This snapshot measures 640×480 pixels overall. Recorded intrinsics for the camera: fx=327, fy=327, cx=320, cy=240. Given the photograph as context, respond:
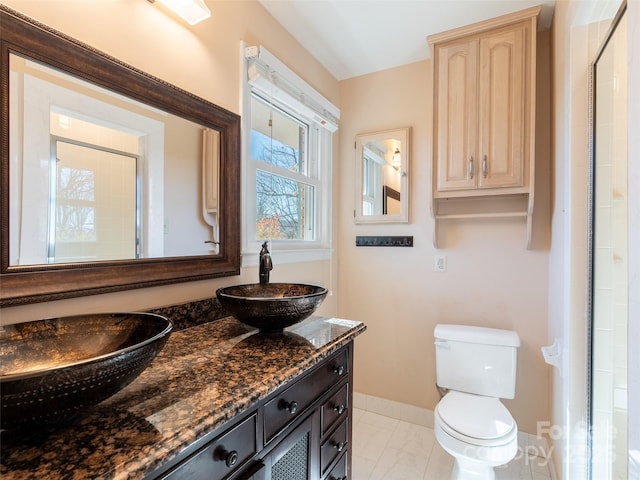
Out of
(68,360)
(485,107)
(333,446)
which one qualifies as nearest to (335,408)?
(333,446)

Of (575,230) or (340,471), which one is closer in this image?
(340,471)

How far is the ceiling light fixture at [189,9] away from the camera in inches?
47.3

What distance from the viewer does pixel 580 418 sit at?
1339 millimetres

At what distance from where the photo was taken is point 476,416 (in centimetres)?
159

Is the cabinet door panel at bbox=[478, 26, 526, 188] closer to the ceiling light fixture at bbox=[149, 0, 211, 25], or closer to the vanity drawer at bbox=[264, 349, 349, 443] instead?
the vanity drawer at bbox=[264, 349, 349, 443]

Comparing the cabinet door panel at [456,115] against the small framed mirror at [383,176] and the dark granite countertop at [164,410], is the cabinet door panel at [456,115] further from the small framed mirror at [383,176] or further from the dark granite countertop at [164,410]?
the dark granite countertop at [164,410]

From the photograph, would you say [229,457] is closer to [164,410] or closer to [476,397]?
[164,410]

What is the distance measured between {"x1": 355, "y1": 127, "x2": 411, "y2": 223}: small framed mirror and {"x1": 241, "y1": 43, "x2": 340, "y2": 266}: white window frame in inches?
9.8

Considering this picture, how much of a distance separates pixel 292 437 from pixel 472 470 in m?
1.14

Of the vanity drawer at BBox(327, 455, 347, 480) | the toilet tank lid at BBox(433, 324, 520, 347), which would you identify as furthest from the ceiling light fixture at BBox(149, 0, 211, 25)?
the toilet tank lid at BBox(433, 324, 520, 347)

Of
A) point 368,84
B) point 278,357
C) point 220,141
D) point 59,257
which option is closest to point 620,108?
point 278,357

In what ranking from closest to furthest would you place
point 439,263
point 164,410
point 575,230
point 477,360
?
point 164,410 < point 575,230 < point 477,360 < point 439,263

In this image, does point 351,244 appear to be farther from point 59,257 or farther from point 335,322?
point 59,257

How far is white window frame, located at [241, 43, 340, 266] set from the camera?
1.63m
